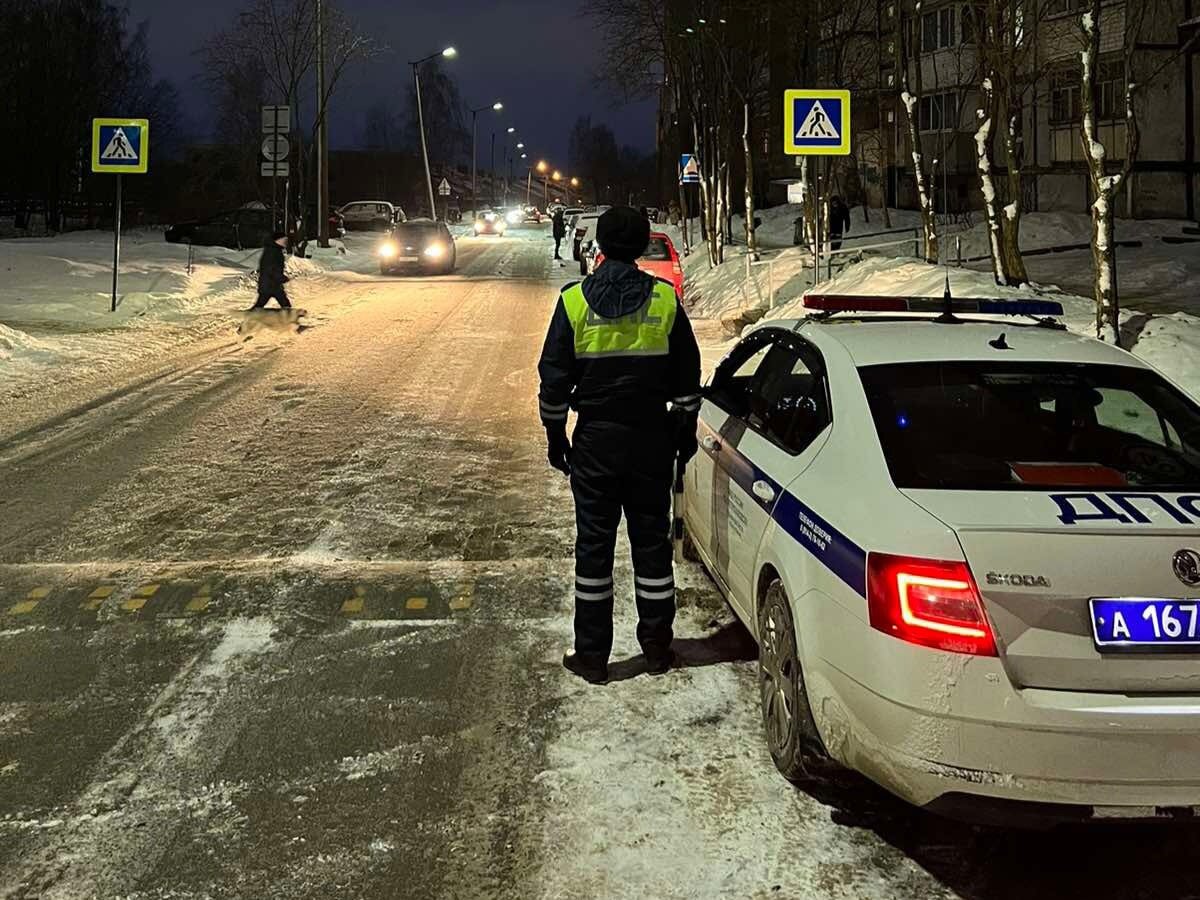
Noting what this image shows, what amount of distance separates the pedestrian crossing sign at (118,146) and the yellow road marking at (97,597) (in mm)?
11690

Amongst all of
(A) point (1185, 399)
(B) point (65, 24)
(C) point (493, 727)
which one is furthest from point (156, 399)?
(B) point (65, 24)

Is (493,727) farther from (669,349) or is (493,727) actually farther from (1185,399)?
(1185,399)

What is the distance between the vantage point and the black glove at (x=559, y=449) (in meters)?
4.72

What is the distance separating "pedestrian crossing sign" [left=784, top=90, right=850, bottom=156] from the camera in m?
12.7

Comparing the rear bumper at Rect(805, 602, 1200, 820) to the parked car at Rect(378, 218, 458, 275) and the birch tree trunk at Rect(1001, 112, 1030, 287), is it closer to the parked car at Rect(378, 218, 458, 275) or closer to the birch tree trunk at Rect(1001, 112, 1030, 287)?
the birch tree trunk at Rect(1001, 112, 1030, 287)

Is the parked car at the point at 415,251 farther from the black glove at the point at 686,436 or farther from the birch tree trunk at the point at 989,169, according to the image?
the black glove at the point at 686,436

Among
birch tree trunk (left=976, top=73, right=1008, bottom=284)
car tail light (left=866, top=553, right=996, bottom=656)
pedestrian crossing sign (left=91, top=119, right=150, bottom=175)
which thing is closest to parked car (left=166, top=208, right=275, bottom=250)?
pedestrian crossing sign (left=91, top=119, right=150, bottom=175)

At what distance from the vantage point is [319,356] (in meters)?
14.5

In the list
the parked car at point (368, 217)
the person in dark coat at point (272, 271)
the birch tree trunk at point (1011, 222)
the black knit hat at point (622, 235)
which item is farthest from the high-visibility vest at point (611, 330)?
the parked car at point (368, 217)

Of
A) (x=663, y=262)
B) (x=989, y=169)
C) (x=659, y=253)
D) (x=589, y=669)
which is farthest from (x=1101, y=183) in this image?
(x=659, y=253)

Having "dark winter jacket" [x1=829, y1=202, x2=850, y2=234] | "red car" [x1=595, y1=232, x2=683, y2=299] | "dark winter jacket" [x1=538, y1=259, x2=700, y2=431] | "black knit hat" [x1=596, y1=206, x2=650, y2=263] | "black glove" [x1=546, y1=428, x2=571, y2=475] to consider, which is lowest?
"black glove" [x1=546, y1=428, x2=571, y2=475]

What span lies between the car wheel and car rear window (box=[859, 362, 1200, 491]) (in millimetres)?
669

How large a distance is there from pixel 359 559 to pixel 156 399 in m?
5.84

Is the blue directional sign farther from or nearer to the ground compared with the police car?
farther from the ground
